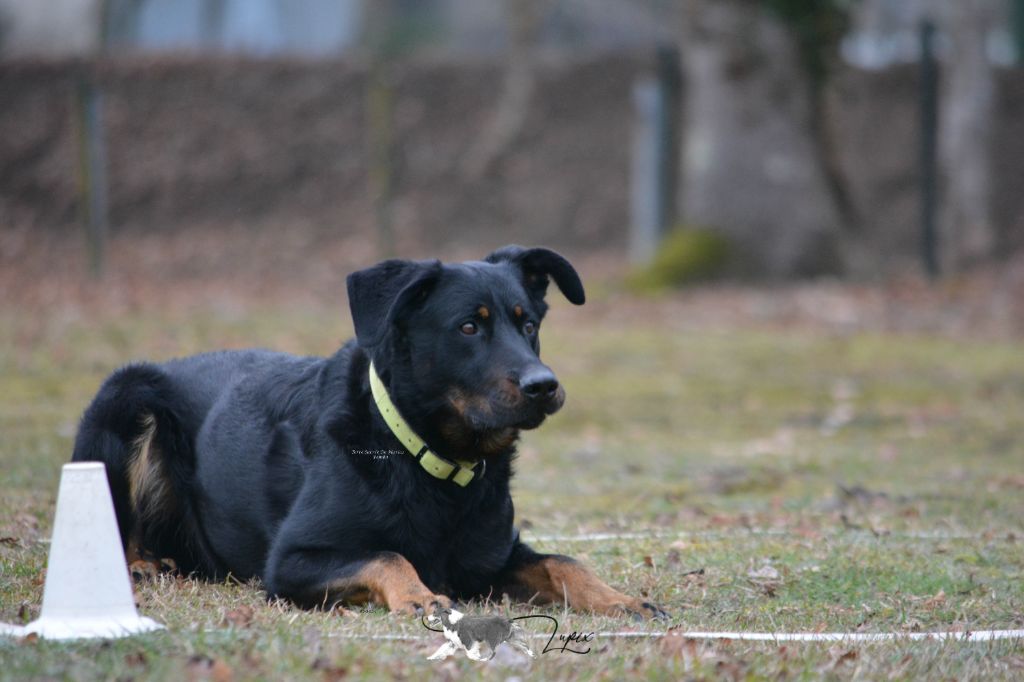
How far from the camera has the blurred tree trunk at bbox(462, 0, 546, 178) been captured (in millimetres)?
23734

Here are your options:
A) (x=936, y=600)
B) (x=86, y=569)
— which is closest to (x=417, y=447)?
(x=86, y=569)

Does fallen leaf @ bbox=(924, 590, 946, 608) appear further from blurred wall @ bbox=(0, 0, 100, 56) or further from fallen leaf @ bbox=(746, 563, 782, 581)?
blurred wall @ bbox=(0, 0, 100, 56)

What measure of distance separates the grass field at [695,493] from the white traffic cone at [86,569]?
14cm

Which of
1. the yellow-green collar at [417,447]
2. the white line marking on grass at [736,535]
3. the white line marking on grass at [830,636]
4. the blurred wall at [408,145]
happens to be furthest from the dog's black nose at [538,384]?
the blurred wall at [408,145]

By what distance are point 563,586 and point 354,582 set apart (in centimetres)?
84

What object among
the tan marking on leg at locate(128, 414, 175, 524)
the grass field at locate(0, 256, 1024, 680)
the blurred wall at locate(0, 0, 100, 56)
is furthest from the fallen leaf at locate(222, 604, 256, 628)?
the blurred wall at locate(0, 0, 100, 56)

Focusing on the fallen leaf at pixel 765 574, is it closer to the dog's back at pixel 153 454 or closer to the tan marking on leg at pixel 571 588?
the tan marking on leg at pixel 571 588

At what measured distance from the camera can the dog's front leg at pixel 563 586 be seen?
17.2ft

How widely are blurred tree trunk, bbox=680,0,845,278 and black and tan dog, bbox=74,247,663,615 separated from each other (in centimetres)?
1236

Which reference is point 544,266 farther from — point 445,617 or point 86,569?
point 86,569

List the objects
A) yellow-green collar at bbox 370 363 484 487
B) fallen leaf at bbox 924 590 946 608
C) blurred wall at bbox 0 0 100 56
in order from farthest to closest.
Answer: blurred wall at bbox 0 0 100 56
fallen leaf at bbox 924 590 946 608
yellow-green collar at bbox 370 363 484 487

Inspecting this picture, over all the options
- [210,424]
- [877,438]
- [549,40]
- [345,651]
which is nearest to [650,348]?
[877,438]

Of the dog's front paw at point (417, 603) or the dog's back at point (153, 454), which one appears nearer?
the dog's front paw at point (417, 603)

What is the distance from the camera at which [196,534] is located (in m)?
6.26
